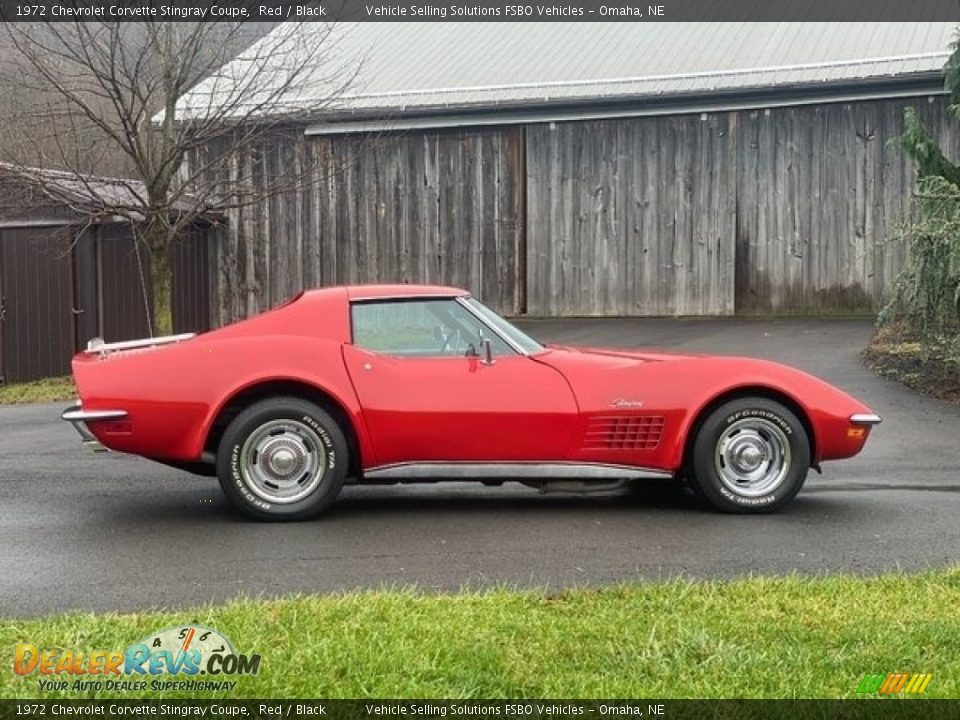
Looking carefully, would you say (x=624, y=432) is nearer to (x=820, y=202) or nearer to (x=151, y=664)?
(x=151, y=664)

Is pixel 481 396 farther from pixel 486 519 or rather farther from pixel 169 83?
pixel 169 83

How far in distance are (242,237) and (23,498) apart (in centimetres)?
1376

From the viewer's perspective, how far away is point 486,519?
703 centimetres

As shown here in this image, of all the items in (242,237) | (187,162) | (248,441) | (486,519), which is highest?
(187,162)

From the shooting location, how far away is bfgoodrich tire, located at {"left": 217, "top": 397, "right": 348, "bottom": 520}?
684cm

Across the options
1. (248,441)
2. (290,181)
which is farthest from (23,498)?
(290,181)

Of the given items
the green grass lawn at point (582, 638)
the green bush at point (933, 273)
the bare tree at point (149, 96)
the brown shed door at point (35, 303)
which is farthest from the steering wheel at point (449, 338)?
the brown shed door at point (35, 303)

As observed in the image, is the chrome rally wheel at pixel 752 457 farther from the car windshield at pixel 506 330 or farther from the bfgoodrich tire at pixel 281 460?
the bfgoodrich tire at pixel 281 460

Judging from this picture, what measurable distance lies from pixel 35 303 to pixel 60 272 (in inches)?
24.9

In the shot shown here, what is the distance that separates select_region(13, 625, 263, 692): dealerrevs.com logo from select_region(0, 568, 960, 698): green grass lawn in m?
0.06

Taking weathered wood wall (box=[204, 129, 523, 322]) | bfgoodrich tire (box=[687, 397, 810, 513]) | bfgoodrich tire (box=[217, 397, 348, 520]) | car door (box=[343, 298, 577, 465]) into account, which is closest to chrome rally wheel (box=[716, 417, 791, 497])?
bfgoodrich tire (box=[687, 397, 810, 513])

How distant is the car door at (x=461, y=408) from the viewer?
22.6 ft

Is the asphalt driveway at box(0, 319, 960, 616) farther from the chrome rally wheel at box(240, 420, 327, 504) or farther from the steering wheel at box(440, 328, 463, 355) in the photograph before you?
the steering wheel at box(440, 328, 463, 355)

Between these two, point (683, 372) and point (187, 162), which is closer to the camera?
point (683, 372)
